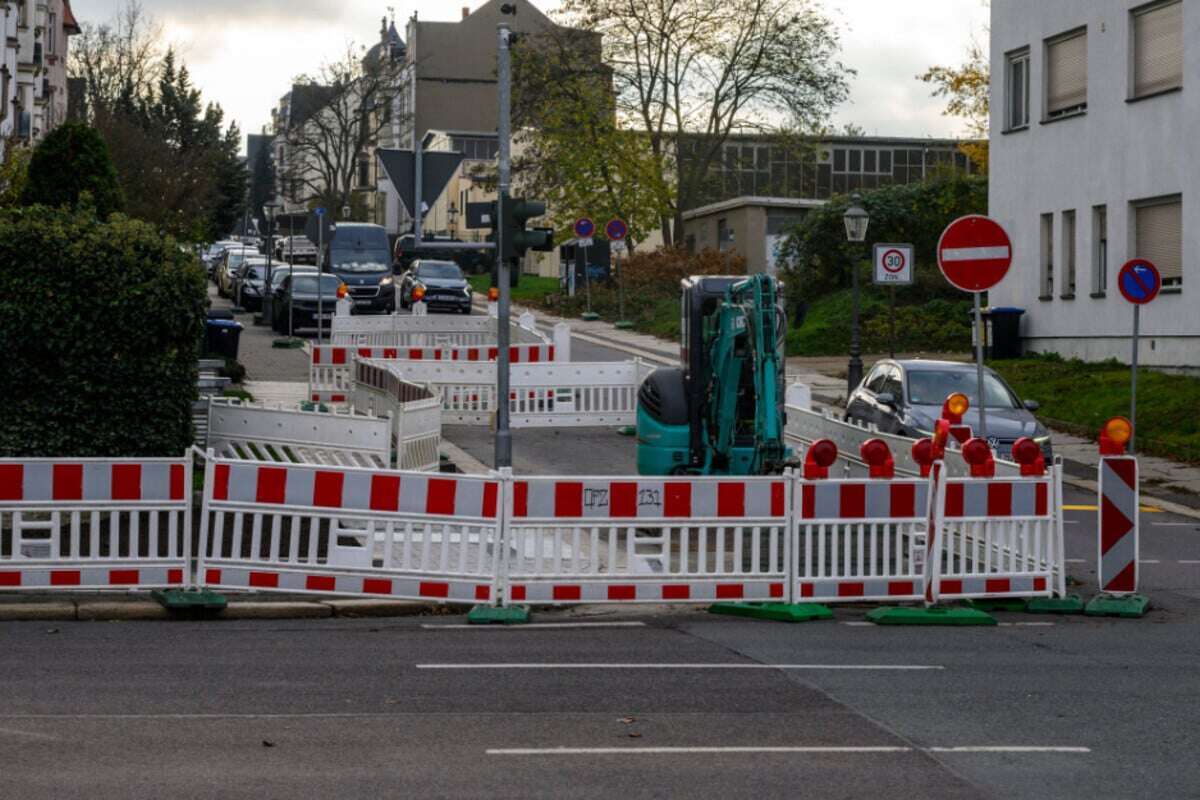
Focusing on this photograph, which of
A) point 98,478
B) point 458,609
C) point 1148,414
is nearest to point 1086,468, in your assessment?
point 1148,414

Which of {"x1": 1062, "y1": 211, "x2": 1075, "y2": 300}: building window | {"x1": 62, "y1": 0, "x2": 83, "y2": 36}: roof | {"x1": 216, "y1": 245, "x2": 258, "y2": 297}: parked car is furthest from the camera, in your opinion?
{"x1": 62, "y1": 0, "x2": 83, "y2": 36}: roof

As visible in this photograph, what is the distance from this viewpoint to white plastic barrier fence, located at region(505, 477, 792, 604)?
13164 millimetres

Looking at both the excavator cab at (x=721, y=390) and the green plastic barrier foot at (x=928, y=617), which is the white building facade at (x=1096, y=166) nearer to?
the excavator cab at (x=721, y=390)

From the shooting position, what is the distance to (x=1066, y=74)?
119 feet

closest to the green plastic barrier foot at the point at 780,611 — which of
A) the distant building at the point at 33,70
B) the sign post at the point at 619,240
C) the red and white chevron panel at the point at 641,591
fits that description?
the red and white chevron panel at the point at 641,591

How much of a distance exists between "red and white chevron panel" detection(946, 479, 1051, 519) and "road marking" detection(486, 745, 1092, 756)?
5.15 meters

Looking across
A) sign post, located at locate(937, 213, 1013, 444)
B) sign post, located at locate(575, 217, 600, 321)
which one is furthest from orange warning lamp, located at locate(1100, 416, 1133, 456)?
sign post, located at locate(575, 217, 600, 321)

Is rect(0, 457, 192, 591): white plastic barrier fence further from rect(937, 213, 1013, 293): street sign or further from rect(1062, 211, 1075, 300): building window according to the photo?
rect(1062, 211, 1075, 300): building window

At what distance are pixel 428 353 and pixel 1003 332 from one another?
1273cm

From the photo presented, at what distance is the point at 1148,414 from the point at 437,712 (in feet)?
70.6

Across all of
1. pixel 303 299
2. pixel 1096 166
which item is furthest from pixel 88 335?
pixel 303 299

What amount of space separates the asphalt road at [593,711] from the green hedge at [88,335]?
14.1 feet

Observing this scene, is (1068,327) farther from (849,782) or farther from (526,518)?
(849,782)

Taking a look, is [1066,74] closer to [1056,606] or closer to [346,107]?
[1056,606]
